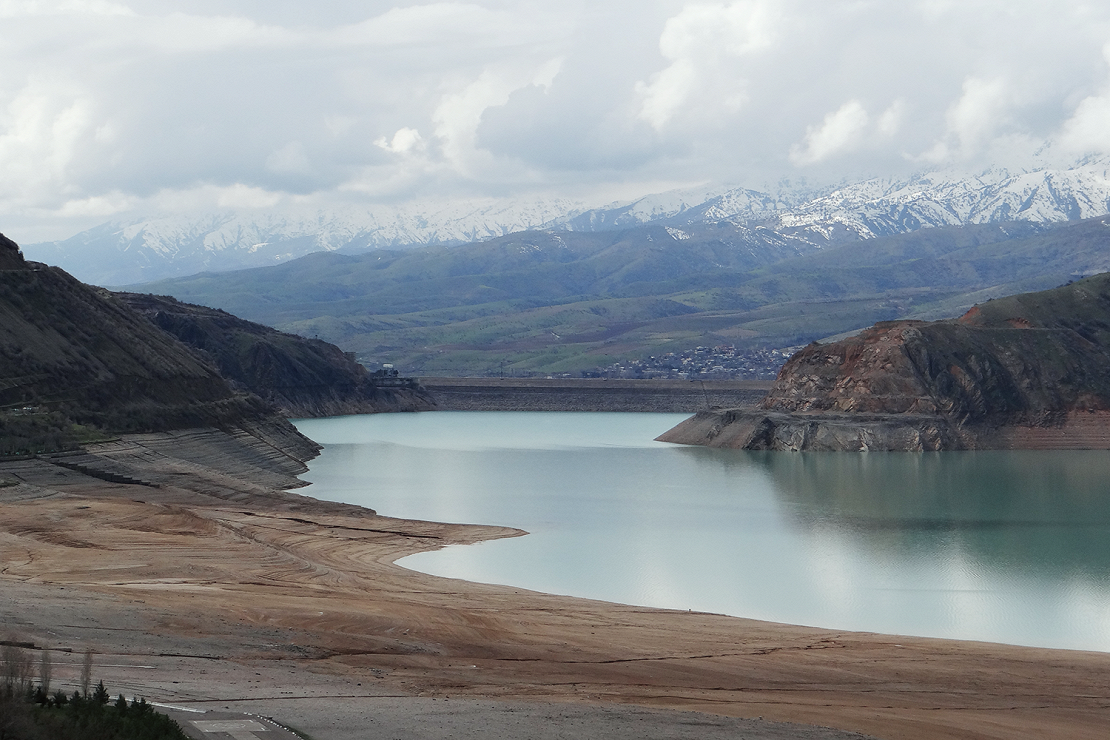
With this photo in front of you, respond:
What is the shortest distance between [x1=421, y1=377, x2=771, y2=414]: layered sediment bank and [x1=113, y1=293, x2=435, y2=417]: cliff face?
23.4ft

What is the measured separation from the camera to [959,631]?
3142 centimetres

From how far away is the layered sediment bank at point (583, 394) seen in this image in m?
148

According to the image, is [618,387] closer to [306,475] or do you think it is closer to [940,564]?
[306,475]

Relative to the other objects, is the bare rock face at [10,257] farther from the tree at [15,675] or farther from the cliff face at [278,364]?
the tree at [15,675]

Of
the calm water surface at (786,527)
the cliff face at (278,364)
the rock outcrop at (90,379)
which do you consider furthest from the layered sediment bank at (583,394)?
the rock outcrop at (90,379)

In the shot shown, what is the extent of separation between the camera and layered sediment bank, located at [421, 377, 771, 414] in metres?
148

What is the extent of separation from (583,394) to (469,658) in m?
130

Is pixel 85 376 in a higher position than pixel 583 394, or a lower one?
lower

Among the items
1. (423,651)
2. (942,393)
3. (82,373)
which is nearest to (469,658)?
(423,651)

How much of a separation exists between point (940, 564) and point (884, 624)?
383 inches

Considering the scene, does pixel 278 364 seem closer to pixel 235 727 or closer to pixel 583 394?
pixel 583 394

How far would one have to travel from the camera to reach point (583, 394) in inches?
6107

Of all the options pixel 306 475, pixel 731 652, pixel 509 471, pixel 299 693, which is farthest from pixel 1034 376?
pixel 299 693

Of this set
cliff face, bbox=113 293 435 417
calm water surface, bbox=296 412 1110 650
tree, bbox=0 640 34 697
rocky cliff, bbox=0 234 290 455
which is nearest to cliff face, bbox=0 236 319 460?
rocky cliff, bbox=0 234 290 455
